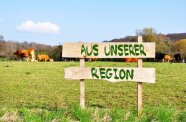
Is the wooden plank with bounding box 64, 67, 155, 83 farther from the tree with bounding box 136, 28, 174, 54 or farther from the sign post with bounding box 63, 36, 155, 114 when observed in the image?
the tree with bounding box 136, 28, 174, 54

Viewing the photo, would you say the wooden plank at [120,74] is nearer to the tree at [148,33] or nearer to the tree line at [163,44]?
the tree line at [163,44]

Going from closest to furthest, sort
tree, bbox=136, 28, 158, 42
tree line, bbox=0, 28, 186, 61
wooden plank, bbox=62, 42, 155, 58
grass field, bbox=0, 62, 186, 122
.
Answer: grass field, bbox=0, 62, 186, 122
wooden plank, bbox=62, 42, 155, 58
tree line, bbox=0, 28, 186, 61
tree, bbox=136, 28, 158, 42

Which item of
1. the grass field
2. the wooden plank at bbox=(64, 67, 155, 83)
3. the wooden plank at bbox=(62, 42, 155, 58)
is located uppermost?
the wooden plank at bbox=(62, 42, 155, 58)

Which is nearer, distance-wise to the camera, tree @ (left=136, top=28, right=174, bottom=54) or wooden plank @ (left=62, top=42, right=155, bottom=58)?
wooden plank @ (left=62, top=42, right=155, bottom=58)

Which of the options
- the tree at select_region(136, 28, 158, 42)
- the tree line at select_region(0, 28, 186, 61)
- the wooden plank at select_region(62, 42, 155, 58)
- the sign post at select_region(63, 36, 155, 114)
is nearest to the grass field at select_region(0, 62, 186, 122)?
the sign post at select_region(63, 36, 155, 114)

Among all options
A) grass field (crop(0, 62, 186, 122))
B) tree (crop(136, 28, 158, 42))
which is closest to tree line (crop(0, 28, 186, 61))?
tree (crop(136, 28, 158, 42))

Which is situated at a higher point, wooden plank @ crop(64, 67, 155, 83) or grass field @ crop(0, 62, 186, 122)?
wooden plank @ crop(64, 67, 155, 83)

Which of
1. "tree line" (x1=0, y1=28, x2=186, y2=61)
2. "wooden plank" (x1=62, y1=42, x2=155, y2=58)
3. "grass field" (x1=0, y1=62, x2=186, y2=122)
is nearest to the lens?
"grass field" (x1=0, y1=62, x2=186, y2=122)

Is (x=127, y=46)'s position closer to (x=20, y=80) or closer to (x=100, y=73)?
(x=100, y=73)

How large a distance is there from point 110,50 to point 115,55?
16 cm

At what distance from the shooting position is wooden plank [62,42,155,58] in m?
10.7

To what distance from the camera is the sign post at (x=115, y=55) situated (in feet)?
35.2

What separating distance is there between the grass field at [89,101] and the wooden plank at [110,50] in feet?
3.98

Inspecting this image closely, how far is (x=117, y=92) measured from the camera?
14.5 meters
